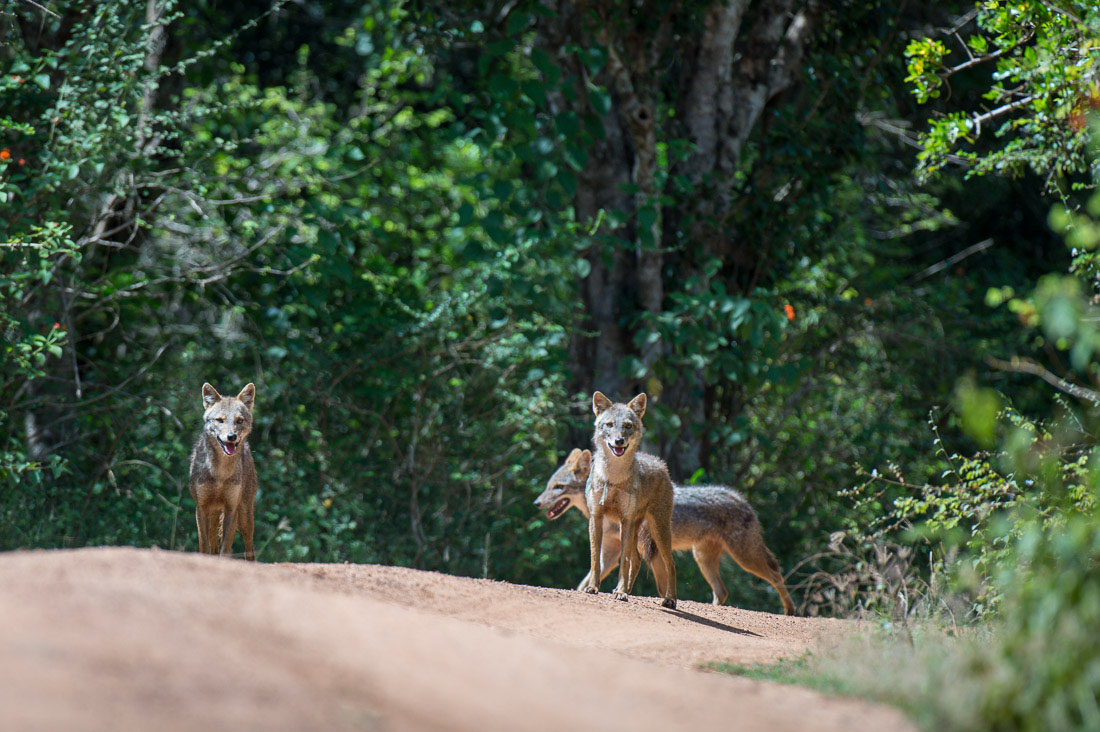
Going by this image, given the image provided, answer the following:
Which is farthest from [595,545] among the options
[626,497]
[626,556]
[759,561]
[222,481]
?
[222,481]

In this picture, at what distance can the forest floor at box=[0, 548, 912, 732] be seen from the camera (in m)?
3.34

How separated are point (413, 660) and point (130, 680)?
1056 mm

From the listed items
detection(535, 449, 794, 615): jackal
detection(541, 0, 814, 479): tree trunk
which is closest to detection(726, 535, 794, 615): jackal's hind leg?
detection(535, 449, 794, 615): jackal

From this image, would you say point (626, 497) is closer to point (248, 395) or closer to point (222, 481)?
point (222, 481)

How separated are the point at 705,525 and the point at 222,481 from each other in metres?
4.46

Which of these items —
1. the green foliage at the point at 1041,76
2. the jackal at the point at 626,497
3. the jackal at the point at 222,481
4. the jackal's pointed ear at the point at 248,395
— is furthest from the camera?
the jackal's pointed ear at the point at 248,395

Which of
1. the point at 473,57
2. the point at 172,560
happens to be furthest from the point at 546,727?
the point at 473,57

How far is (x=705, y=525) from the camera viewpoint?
10.3m

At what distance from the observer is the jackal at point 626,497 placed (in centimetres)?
866

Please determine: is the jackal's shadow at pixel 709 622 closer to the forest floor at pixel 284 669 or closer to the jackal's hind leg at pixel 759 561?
the jackal's hind leg at pixel 759 561

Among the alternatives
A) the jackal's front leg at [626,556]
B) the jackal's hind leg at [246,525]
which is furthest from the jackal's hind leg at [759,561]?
the jackal's hind leg at [246,525]

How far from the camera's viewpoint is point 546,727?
3502 mm

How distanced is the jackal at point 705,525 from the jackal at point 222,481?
10.2ft

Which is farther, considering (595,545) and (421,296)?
(421,296)
